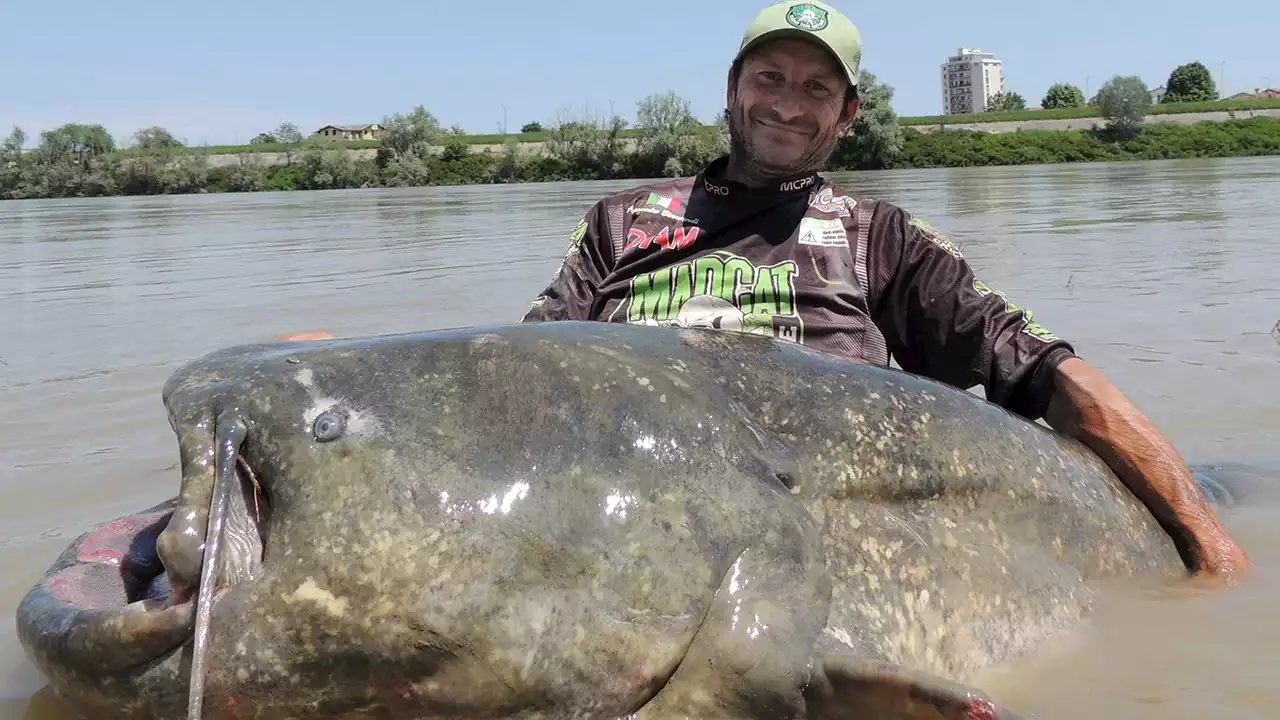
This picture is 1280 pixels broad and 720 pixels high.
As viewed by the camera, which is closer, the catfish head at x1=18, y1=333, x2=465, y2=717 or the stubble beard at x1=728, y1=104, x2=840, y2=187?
the catfish head at x1=18, y1=333, x2=465, y2=717

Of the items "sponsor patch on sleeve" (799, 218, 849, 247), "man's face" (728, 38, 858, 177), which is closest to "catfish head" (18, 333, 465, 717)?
"sponsor patch on sleeve" (799, 218, 849, 247)

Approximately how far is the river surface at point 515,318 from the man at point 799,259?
868 mm

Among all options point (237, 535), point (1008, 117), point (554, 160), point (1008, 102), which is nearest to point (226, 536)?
point (237, 535)

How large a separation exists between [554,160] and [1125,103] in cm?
3724

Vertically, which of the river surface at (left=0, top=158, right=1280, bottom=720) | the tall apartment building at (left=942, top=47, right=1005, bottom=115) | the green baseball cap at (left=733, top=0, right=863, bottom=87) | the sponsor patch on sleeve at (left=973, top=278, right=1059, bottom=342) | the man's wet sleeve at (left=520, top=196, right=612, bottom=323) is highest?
the tall apartment building at (left=942, top=47, right=1005, bottom=115)

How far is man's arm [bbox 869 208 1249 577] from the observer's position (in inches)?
109

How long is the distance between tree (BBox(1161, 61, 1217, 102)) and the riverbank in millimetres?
43145

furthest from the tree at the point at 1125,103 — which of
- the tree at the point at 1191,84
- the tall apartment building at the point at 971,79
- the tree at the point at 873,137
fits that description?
the tall apartment building at the point at 971,79

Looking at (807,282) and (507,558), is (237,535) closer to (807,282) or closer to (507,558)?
(507,558)

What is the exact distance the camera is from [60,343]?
7.05m

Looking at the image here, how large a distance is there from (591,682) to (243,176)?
228ft

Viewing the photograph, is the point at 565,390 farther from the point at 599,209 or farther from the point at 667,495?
the point at 599,209

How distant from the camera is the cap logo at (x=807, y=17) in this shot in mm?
3342

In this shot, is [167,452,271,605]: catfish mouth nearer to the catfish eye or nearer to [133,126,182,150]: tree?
the catfish eye
